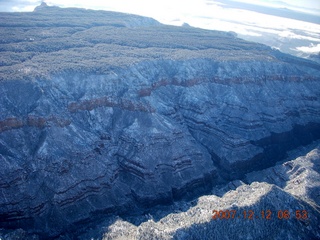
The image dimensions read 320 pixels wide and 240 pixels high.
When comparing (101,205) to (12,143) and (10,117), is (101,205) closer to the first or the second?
(12,143)

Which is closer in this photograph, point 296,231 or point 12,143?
point 296,231

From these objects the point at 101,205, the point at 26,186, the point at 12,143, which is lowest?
the point at 101,205

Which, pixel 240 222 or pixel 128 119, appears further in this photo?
pixel 128 119

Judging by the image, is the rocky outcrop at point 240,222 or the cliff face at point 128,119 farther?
the cliff face at point 128,119

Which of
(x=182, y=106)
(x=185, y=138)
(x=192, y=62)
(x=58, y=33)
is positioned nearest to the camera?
(x=185, y=138)

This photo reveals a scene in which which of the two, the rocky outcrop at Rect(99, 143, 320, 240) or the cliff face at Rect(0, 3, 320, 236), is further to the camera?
the cliff face at Rect(0, 3, 320, 236)

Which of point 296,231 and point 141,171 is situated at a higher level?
point 296,231

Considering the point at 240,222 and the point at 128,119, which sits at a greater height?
the point at 128,119

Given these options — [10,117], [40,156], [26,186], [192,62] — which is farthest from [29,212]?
[192,62]
